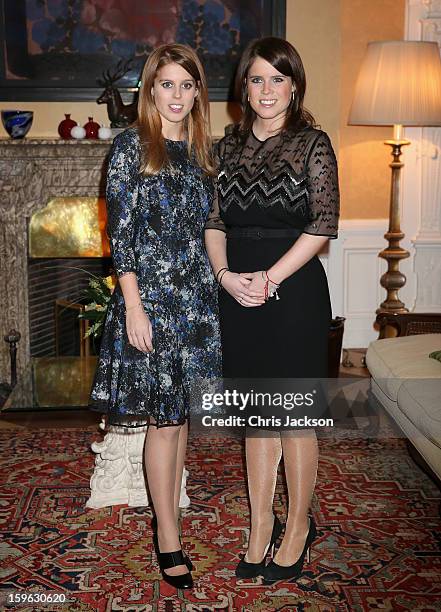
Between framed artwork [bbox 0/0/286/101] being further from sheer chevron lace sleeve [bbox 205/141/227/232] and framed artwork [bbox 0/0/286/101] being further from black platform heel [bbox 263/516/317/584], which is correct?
black platform heel [bbox 263/516/317/584]

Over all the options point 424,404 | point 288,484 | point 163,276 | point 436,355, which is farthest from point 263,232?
point 436,355

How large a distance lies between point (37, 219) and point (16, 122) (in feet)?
1.91

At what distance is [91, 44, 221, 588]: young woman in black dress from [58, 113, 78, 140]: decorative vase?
2.24 metres

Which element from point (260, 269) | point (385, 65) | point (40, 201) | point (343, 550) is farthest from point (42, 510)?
point (385, 65)

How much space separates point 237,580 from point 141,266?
3.20 feet

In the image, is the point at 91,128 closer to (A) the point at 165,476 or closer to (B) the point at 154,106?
(B) the point at 154,106

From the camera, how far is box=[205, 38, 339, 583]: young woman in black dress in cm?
223

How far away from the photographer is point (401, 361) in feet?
10.6

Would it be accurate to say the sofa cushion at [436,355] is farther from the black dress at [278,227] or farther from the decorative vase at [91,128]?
the decorative vase at [91,128]

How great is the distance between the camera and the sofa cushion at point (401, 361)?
121 inches

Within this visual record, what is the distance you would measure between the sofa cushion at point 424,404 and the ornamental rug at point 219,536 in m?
0.35

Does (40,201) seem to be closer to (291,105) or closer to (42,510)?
(42,510)

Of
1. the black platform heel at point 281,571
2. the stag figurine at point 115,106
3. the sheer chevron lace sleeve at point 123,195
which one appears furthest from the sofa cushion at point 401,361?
the stag figurine at point 115,106

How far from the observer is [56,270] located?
4840 millimetres
